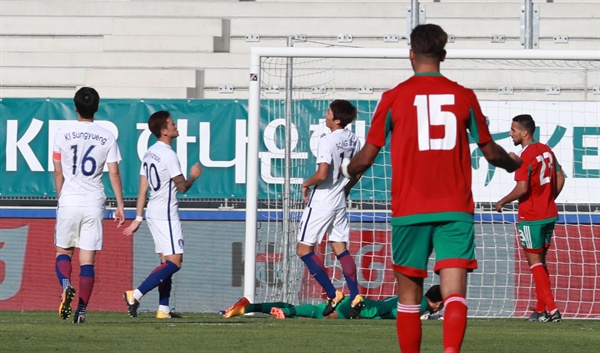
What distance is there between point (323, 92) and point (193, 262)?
272 centimetres

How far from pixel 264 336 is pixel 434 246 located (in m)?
2.97

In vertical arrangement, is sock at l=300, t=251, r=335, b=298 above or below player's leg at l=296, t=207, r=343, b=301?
below

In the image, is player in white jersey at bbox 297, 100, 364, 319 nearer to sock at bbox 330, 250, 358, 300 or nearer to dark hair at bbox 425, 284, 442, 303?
sock at bbox 330, 250, 358, 300

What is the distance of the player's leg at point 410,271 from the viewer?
555 centimetres

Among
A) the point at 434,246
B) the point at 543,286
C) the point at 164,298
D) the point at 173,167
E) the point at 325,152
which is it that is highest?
the point at 325,152

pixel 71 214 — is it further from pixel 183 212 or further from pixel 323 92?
pixel 323 92

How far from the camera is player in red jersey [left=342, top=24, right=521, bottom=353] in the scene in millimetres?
5527

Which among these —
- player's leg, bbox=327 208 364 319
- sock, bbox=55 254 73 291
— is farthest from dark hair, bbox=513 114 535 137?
sock, bbox=55 254 73 291

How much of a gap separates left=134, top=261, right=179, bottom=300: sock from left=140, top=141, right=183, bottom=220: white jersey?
0.44 meters

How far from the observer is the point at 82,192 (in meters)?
9.44

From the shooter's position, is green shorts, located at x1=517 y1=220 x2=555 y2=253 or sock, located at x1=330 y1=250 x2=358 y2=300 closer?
sock, located at x1=330 y1=250 x2=358 y2=300

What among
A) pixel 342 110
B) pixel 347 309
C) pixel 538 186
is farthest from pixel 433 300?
pixel 342 110

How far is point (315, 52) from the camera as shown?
12016mm

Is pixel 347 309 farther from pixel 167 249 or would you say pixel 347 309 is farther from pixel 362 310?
pixel 167 249
